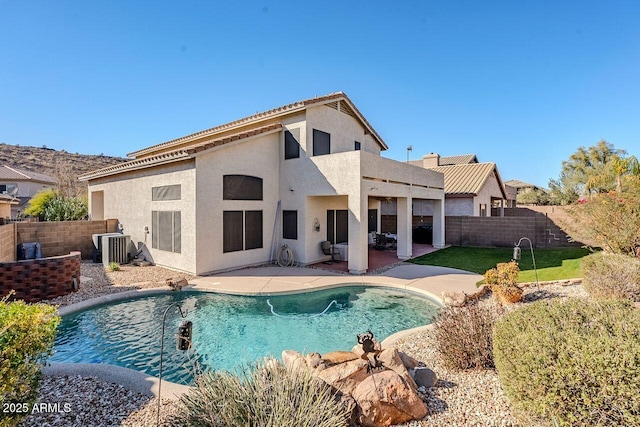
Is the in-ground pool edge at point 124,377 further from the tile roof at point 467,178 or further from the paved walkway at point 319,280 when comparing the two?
the tile roof at point 467,178

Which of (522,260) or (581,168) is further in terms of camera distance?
(581,168)

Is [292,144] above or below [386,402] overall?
above

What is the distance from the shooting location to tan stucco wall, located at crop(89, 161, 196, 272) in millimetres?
14438

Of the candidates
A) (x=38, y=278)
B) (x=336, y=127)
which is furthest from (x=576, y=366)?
(x=336, y=127)

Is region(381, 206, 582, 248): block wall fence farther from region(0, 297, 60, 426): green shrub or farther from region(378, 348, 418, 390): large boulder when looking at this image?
region(0, 297, 60, 426): green shrub

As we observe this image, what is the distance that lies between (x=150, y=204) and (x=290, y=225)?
7.81 m

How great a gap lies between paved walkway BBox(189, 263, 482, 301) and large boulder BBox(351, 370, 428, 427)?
23.9ft

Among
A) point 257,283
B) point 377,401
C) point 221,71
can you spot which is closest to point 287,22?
point 221,71

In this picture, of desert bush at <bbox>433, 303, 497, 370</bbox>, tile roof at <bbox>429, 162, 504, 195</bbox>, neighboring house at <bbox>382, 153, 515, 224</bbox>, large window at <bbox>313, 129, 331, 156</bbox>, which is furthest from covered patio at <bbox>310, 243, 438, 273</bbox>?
desert bush at <bbox>433, 303, 497, 370</bbox>

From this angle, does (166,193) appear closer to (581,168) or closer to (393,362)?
(393,362)

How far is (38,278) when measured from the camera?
10.3 metres

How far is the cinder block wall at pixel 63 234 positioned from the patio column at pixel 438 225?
2206 cm

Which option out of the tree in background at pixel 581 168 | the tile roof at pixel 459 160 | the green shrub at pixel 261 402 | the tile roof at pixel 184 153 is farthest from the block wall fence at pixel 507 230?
the tree in background at pixel 581 168

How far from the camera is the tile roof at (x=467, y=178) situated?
25.8 meters
